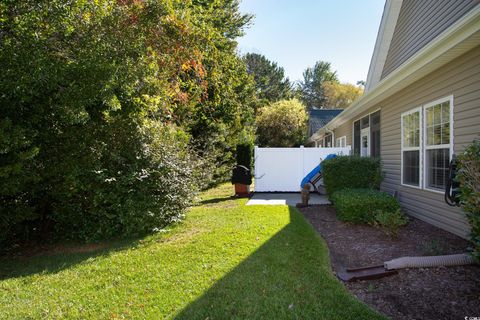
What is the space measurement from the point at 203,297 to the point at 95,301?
112cm

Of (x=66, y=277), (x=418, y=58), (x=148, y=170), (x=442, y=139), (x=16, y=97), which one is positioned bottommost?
(x=66, y=277)

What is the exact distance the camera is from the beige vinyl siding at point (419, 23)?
5.52 metres

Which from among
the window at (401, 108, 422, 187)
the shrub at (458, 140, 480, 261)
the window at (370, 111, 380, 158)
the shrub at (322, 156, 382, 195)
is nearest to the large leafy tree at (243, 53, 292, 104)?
the window at (370, 111, 380, 158)

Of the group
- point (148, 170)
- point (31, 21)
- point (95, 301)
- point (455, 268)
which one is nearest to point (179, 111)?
point (148, 170)

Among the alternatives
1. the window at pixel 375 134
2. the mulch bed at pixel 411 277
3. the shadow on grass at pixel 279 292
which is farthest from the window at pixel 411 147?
the shadow on grass at pixel 279 292

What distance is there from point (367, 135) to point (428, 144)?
13.5 feet

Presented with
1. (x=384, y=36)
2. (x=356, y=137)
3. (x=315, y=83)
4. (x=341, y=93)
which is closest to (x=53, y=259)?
(x=384, y=36)

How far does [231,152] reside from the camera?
50.8ft

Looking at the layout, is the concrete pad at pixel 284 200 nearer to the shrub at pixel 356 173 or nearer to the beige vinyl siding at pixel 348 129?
the shrub at pixel 356 173

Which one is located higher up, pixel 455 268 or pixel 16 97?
pixel 16 97

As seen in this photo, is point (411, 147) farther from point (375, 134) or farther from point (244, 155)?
point (244, 155)

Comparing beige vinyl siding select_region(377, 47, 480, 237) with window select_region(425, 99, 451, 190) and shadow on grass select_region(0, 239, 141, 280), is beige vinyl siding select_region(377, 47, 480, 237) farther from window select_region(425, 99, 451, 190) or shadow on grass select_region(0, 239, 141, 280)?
shadow on grass select_region(0, 239, 141, 280)

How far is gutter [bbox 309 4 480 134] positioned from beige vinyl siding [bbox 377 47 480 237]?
17 cm

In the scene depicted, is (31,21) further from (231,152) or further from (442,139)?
(231,152)
